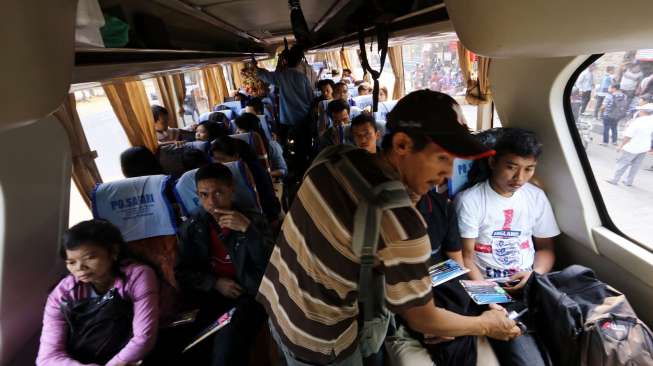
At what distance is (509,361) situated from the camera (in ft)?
5.53

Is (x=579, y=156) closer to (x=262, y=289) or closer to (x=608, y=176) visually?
(x=608, y=176)

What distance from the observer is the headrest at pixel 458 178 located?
2.44 meters

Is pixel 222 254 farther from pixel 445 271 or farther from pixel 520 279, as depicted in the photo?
pixel 520 279

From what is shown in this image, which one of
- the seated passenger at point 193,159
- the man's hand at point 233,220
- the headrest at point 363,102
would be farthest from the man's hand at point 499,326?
the headrest at point 363,102

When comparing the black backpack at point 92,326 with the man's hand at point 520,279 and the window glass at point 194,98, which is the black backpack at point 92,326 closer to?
the man's hand at point 520,279

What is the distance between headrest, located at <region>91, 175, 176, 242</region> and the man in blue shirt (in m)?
3.18

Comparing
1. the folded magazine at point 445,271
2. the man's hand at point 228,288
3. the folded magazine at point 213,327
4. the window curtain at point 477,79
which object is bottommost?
the folded magazine at point 213,327

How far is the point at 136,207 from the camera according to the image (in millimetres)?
2404

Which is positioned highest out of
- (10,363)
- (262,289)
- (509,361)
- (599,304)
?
(262,289)

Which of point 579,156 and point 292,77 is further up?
point 292,77

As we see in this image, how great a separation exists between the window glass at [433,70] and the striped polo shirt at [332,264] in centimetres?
397

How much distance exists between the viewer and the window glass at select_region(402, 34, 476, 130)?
5312mm

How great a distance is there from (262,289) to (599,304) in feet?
5.61

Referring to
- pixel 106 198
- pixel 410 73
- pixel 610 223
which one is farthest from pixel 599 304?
pixel 410 73
